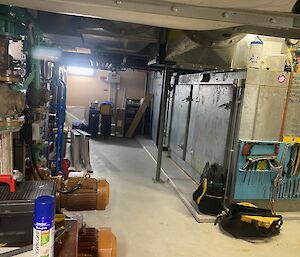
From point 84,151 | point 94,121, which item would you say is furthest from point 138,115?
point 84,151

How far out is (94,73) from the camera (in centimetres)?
834

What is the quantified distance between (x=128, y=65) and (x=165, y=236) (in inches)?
132

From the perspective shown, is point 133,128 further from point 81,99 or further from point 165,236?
point 165,236

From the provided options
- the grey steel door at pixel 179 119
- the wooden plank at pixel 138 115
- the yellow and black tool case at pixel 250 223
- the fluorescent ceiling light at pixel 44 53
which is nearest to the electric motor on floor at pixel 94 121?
the wooden plank at pixel 138 115

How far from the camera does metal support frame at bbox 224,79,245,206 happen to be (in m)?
3.06

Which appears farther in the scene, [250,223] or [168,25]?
[250,223]

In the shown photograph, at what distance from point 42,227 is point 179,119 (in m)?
4.46

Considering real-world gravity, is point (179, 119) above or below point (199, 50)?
below

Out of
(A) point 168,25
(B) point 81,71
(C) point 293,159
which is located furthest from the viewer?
(B) point 81,71

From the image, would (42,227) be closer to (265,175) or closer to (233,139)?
(233,139)

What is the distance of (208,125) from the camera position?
12.8 ft

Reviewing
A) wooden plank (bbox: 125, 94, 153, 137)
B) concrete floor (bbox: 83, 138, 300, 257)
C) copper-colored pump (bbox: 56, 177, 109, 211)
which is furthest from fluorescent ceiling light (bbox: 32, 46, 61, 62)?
wooden plank (bbox: 125, 94, 153, 137)

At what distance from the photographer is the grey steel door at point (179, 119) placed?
4.88m

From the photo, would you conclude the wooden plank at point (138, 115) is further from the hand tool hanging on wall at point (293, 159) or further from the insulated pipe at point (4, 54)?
the insulated pipe at point (4, 54)
